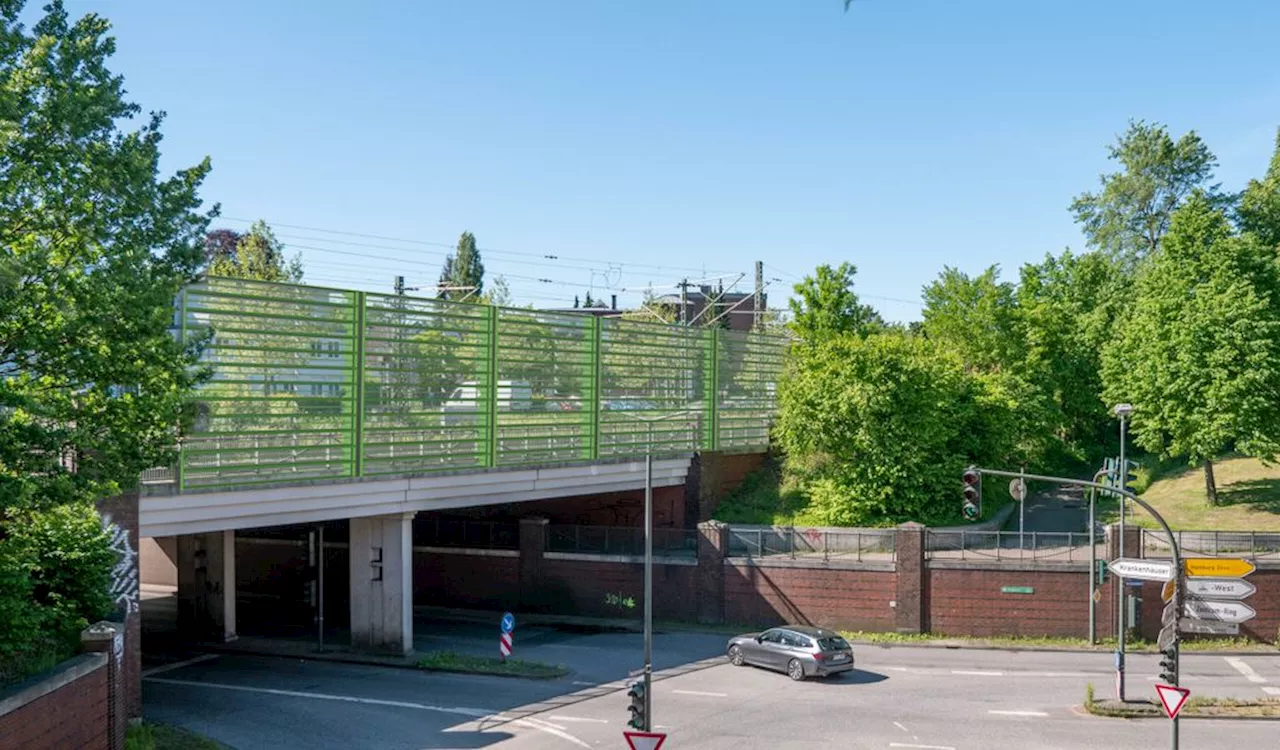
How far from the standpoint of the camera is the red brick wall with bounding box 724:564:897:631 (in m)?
35.1

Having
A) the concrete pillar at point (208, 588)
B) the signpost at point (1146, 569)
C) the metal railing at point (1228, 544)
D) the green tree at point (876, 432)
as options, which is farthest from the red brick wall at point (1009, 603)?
the concrete pillar at point (208, 588)

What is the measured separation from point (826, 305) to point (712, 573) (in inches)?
625

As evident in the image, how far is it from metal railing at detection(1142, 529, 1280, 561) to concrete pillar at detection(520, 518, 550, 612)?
1987 centimetres

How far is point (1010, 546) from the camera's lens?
35844 mm

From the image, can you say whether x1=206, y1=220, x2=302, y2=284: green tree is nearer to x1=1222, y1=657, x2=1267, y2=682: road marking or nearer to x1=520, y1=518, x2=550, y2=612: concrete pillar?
x1=520, y1=518, x2=550, y2=612: concrete pillar

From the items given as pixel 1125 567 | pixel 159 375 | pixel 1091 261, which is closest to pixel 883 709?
pixel 1125 567

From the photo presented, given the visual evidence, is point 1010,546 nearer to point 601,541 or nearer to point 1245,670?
point 1245,670

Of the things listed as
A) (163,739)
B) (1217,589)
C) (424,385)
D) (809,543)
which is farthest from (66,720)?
(809,543)

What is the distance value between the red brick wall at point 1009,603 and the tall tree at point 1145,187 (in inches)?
1371

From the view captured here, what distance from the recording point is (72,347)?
16312mm

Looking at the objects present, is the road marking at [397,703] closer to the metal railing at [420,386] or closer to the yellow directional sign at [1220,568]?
the metal railing at [420,386]

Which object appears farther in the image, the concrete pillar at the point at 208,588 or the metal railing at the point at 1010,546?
the concrete pillar at the point at 208,588

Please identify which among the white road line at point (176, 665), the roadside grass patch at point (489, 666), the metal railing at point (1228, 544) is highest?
the metal railing at point (1228, 544)

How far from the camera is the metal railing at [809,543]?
119 feet
